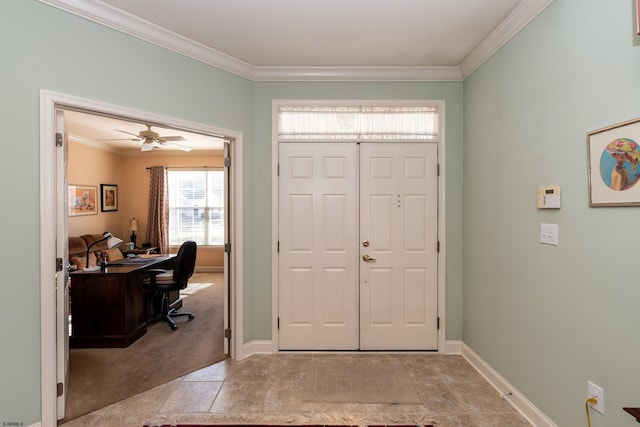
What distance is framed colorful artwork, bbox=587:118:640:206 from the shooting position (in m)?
1.40

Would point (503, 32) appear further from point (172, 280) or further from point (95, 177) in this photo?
point (95, 177)

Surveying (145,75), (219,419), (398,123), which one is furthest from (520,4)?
(219,419)

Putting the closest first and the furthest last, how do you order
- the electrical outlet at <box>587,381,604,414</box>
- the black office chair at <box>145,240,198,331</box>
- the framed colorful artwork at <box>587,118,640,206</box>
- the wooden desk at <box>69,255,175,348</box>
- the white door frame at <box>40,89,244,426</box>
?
the framed colorful artwork at <box>587,118,640,206</box> → the electrical outlet at <box>587,381,604,414</box> → the white door frame at <box>40,89,244,426</box> → the wooden desk at <box>69,255,175,348</box> → the black office chair at <box>145,240,198,331</box>

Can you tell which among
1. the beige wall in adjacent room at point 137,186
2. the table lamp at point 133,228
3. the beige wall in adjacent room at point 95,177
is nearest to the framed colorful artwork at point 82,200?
the beige wall in adjacent room at point 95,177

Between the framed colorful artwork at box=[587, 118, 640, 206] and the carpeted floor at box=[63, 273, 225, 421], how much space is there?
10.5ft

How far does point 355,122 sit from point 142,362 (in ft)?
10.5

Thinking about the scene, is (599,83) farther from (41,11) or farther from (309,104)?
(41,11)

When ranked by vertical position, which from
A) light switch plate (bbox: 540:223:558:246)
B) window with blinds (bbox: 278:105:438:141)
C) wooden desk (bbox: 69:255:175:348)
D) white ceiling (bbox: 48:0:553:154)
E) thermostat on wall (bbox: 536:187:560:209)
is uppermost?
white ceiling (bbox: 48:0:553:154)

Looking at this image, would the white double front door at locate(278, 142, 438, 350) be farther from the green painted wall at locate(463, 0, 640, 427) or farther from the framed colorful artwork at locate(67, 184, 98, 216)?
the framed colorful artwork at locate(67, 184, 98, 216)

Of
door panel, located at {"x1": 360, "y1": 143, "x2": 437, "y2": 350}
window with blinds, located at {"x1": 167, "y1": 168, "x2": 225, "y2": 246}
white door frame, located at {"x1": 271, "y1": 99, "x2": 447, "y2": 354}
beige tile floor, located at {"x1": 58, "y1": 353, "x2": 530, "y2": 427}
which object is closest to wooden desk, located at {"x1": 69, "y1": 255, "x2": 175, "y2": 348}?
beige tile floor, located at {"x1": 58, "y1": 353, "x2": 530, "y2": 427}

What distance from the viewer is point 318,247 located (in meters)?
3.14

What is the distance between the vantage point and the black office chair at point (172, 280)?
4035mm

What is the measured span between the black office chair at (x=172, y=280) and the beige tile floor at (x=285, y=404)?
1610 millimetres

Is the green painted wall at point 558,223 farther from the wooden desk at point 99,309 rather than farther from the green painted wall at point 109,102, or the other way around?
the wooden desk at point 99,309
